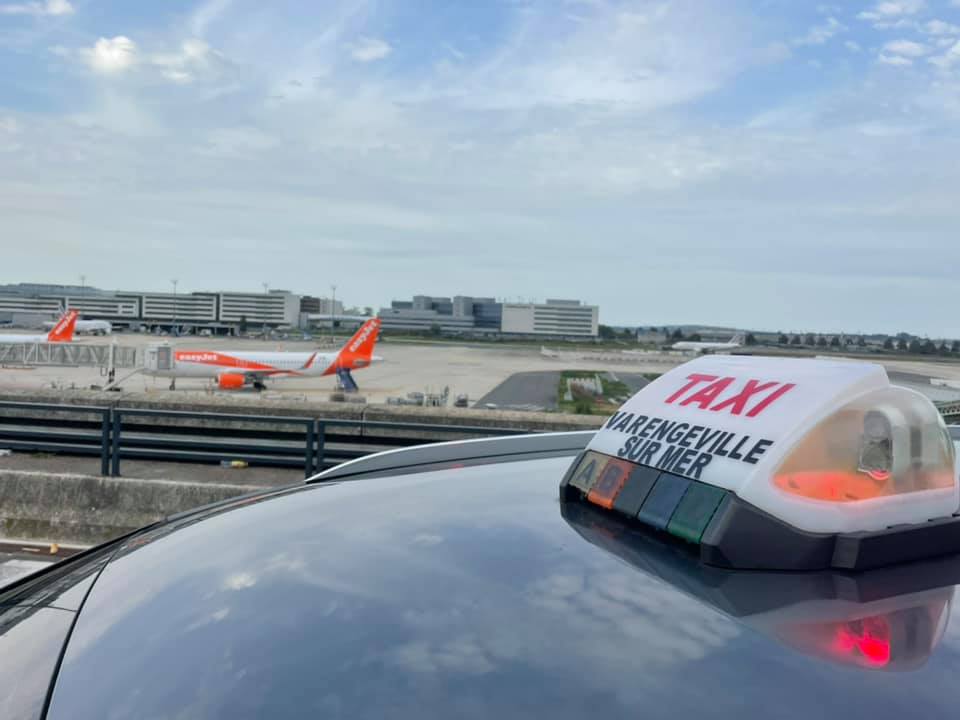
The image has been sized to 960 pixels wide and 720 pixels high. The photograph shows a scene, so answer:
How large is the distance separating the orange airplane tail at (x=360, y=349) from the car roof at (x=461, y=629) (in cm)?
4612

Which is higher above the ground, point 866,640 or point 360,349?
point 866,640

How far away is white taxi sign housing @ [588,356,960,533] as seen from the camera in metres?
1.94

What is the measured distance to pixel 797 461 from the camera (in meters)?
1.98

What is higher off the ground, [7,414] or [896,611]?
[896,611]

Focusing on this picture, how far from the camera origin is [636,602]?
167 centimetres

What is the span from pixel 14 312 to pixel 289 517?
15785 cm

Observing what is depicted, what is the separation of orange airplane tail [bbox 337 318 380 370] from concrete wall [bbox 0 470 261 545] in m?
40.3

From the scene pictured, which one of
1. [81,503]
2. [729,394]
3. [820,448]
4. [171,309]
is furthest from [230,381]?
[171,309]

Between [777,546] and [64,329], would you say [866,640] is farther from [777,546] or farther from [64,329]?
[64,329]

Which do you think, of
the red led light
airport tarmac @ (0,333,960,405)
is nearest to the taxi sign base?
the red led light

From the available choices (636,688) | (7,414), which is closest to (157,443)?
(7,414)

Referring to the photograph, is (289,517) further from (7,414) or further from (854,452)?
(7,414)

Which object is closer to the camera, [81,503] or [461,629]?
[461,629]

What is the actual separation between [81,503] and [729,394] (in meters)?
6.76
